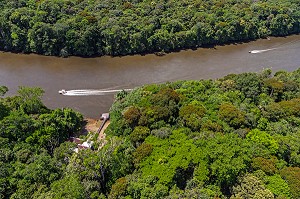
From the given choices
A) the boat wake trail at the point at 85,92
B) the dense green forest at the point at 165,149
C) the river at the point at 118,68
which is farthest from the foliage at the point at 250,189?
the boat wake trail at the point at 85,92

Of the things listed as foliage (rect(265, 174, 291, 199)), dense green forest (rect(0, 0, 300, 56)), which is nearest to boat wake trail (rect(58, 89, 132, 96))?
dense green forest (rect(0, 0, 300, 56))

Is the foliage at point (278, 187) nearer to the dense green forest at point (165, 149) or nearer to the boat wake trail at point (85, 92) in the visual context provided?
the dense green forest at point (165, 149)

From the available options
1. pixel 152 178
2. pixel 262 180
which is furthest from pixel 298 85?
pixel 152 178

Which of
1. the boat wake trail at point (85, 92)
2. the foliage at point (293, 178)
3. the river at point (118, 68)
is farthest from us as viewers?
the river at point (118, 68)

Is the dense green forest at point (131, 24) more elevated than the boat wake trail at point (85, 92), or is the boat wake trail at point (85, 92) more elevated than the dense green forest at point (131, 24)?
the dense green forest at point (131, 24)

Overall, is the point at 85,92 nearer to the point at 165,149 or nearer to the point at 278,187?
the point at 165,149

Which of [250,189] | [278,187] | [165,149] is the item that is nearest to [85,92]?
[165,149]

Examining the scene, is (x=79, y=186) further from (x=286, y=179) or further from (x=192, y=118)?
(x=286, y=179)
